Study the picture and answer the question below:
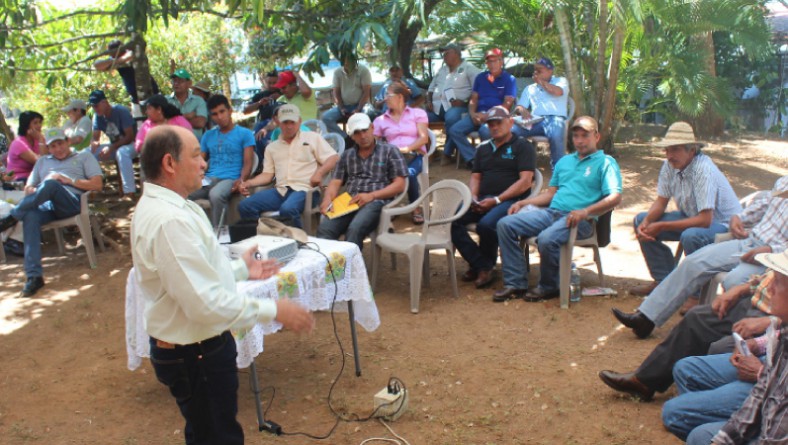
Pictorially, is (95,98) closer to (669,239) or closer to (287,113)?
(287,113)

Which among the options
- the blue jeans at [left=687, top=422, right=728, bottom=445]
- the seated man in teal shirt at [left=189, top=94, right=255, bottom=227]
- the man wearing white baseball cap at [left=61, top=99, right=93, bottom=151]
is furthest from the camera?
the man wearing white baseball cap at [left=61, top=99, right=93, bottom=151]

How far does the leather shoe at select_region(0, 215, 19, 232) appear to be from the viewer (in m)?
7.39

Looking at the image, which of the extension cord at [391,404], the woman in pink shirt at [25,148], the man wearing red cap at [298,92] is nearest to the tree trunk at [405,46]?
the man wearing red cap at [298,92]

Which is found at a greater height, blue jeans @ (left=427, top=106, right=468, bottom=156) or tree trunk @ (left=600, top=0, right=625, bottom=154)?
tree trunk @ (left=600, top=0, right=625, bottom=154)

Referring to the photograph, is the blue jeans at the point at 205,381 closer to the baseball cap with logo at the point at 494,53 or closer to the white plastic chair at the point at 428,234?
the white plastic chair at the point at 428,234

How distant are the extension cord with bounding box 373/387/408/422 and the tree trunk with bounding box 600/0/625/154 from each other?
16.9 ft

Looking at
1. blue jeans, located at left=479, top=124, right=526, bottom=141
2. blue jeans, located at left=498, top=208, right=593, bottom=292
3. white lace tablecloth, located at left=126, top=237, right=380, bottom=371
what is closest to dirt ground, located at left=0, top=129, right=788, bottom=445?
blue jeans, located at left=498, top=208, right=593, bottom=292

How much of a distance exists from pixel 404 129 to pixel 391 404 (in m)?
4.20

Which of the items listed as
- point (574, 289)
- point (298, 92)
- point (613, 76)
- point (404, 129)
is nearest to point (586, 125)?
point (574, 289)

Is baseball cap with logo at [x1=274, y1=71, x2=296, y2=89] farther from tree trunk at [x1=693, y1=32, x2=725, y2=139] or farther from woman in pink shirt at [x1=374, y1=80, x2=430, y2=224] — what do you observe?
tree trunk at [x1=693, y1=32, x2=725, y2=139]

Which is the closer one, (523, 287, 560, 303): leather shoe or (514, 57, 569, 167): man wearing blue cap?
(523, 287, 560, 303): leather shoe

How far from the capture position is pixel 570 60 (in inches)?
340

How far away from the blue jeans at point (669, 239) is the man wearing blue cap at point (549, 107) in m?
2.75

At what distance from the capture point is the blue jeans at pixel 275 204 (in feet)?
21.3
